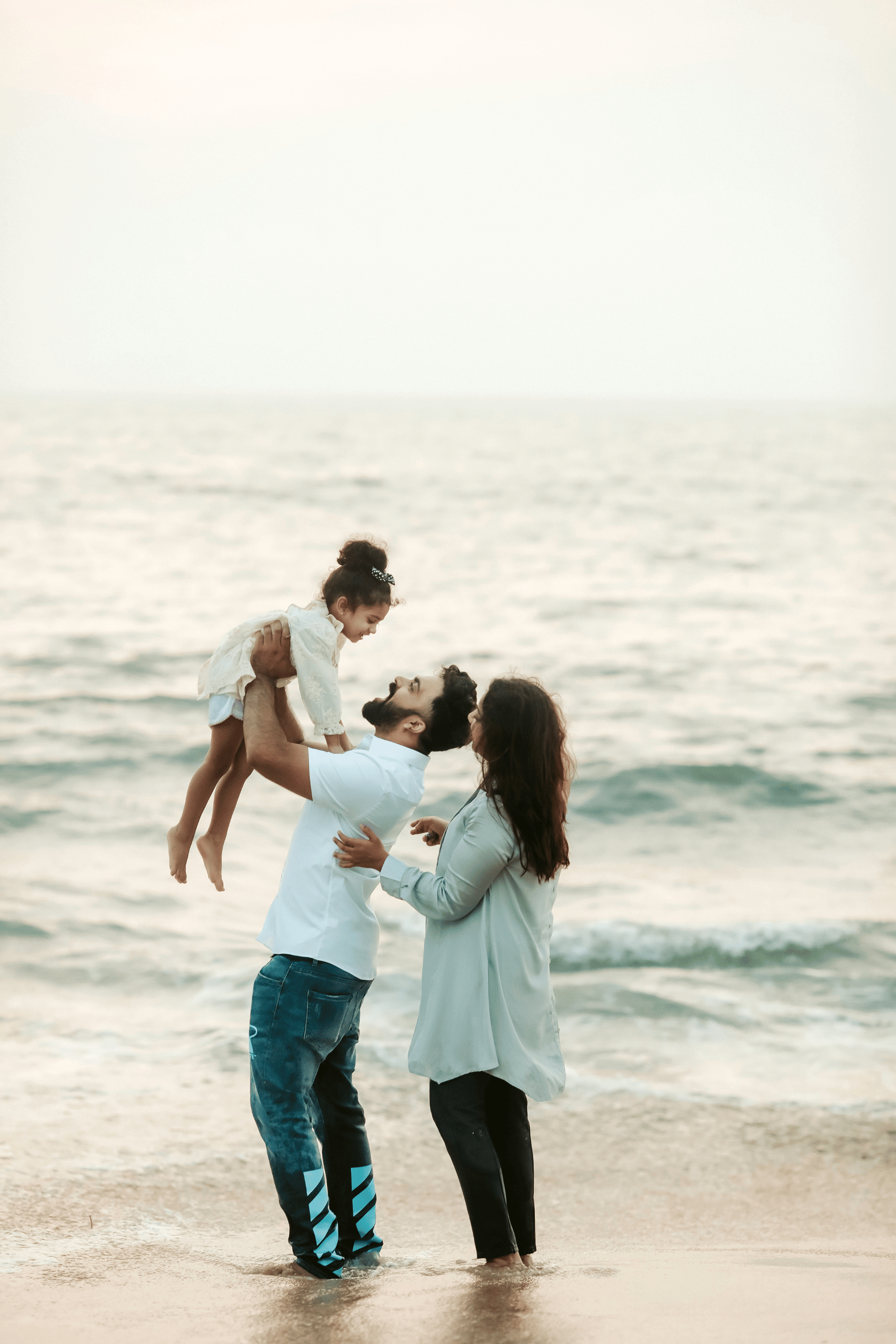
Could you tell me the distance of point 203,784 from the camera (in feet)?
11.5

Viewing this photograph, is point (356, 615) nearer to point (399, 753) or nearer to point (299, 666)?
point (299, 666)

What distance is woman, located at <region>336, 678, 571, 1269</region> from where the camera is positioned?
3.03 meters

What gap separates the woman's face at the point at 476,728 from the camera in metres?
3.04

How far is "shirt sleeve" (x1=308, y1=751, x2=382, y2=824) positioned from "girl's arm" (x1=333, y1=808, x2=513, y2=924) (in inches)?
2.9

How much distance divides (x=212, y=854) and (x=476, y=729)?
1018 mm

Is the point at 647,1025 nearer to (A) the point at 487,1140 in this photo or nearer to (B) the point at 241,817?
(A) the point at 487,1140

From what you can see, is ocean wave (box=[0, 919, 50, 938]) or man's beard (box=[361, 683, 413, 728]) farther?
ocean wave (box=[0, 919, 50, 938])

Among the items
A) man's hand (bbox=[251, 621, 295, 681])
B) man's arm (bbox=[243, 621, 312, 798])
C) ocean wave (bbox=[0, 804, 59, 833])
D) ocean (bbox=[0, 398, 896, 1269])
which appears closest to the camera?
man's arm (bbox=[243, 621, 312, 798])

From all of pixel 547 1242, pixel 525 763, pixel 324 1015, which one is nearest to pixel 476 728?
pixel 525 763

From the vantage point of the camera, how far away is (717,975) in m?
7.36

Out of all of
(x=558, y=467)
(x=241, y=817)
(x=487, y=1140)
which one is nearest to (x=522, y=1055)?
(x=487, y=1140)

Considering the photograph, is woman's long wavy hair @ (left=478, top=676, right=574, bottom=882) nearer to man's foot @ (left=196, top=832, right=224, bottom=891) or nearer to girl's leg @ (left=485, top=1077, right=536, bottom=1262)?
girl's leg @ (left=485, top=1077, right=536, bottom=1262)

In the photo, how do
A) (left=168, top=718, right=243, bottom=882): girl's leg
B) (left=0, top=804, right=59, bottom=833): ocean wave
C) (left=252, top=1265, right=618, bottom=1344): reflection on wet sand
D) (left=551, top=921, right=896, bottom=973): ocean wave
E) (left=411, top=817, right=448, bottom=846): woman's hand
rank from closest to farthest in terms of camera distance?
(left=252, top=1265, right=618, bottom=1344): reflection on wet sand < (left=411, top=817, right=448, bottom=846): woman's hand < (left=168, top=718, right=243, bottom=882): girl's leg < (left=551, top=921, right=896, bottom=973): ocean wave < (left=0, top=804, right=59, bottom=833): ocean wave

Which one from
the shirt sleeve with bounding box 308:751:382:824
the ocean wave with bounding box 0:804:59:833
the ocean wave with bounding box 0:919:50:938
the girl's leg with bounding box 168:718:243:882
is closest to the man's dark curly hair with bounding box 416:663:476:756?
the shirt sleeve with bounding box 308:751:382:824
